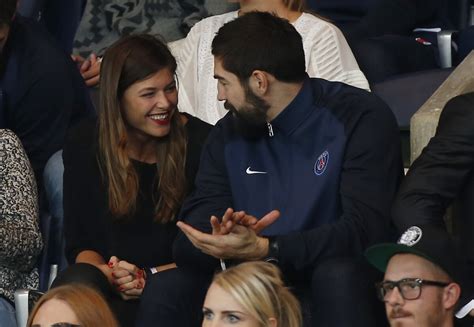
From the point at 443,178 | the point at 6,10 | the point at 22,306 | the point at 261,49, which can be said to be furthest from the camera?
the point at 6,10

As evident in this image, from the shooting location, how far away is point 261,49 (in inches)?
200

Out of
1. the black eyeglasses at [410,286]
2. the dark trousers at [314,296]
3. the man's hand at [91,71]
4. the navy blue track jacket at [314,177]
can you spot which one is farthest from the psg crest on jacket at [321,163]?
the man's hand at [91,71]

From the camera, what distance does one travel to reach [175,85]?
18.3 ft

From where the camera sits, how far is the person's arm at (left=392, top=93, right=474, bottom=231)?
483 cm

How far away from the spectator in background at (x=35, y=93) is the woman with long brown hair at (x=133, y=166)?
0.51m

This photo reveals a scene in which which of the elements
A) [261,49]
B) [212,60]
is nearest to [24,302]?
[261,49]

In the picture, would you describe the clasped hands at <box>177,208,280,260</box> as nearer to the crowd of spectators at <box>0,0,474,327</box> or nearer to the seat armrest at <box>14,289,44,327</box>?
the crowd of spectators at <box>0,0,474,327</box>

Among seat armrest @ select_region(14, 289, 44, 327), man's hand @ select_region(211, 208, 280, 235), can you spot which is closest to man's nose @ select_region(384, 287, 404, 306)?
man's hand @ select_region(211, 208, 280, 235)

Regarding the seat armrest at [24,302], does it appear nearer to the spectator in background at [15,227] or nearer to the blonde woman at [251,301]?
the spectator in background at [15,227]

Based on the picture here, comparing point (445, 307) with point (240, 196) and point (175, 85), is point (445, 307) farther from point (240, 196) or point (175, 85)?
point (175, 85)

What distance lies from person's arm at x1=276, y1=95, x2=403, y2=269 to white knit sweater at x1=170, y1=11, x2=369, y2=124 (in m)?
0.85

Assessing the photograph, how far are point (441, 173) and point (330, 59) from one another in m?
1.15

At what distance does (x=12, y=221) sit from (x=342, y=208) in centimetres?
123

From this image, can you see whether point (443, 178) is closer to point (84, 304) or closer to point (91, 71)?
point (84, 304)
